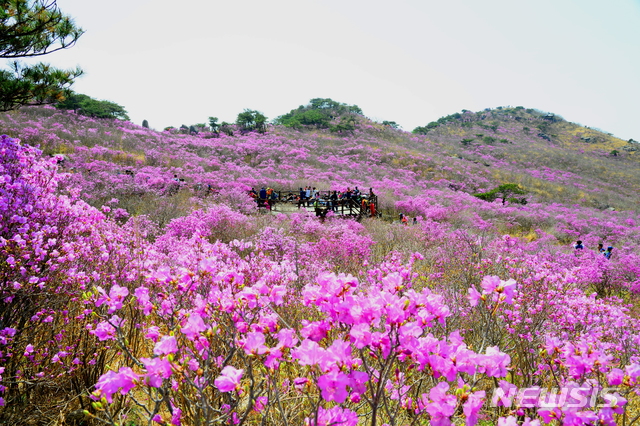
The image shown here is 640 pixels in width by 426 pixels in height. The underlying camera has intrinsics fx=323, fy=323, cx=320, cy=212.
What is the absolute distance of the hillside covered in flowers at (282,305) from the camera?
4.42 feet

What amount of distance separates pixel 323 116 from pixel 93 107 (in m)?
31.5

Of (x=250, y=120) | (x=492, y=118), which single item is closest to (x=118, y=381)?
(x=250, y=120)

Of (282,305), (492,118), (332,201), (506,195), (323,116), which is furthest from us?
(492,118)

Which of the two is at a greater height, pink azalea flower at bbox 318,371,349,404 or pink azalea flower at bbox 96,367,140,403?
pink azalea flower at bbox 318,371,349,404

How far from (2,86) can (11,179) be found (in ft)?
11.3

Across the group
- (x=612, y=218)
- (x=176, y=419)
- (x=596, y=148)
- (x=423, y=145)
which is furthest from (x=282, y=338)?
(x=596, y=148)

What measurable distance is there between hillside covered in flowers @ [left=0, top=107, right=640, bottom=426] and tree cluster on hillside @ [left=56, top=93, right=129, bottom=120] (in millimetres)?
6027

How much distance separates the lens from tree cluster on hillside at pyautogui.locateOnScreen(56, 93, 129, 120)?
2918 cm

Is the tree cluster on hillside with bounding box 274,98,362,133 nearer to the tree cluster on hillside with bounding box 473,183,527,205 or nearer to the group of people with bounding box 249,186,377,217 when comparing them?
the tree cluster on hillside with bounding box 473,183,527,205

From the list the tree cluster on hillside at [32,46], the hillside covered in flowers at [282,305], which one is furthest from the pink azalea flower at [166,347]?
the tree cluster on hillside at [32,46]

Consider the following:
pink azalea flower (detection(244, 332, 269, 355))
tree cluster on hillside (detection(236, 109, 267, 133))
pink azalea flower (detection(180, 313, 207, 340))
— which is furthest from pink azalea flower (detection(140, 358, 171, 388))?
tree cluster on hillside (detection(236, 109, 267, 133))

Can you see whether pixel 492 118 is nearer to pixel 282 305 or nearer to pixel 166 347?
pixel 282 305

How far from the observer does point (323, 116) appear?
171 ft

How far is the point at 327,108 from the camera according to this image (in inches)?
2333
